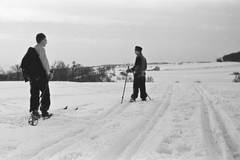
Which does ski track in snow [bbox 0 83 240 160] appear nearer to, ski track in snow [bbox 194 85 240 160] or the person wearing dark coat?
ski track in snow [bbox 194 85 240 160]

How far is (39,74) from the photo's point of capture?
16.4 ft

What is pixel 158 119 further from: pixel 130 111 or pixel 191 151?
pixel 191 151

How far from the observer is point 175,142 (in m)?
3.42

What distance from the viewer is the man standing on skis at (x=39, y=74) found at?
16.1 ft

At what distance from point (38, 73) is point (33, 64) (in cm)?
25

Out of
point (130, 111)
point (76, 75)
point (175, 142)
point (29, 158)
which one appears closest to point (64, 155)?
point (29, 158)

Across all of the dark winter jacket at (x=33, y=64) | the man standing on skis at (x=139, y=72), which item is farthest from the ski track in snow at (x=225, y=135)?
the dark winter jacket at (x=33, y=64)

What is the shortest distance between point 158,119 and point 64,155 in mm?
2766

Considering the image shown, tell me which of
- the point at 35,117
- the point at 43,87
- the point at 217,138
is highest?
the point at 43,87

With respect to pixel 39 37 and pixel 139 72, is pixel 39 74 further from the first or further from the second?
pixel 139 72

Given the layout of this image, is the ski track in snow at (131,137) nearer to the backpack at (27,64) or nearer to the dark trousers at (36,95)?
the dark trousers at (36,95)

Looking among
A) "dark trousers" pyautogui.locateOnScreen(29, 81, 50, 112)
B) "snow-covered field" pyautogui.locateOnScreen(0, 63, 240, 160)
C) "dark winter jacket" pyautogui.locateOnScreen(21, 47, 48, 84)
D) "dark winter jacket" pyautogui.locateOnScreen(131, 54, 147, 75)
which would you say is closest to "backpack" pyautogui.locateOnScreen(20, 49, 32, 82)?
"dark winter jacket" pyautogui.locateOnScreen(21, 47, 48, 84)

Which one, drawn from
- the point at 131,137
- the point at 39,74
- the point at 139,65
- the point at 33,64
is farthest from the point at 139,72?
the point at 131,137

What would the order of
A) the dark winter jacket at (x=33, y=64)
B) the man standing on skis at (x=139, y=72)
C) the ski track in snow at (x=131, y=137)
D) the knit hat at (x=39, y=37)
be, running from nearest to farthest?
the ski track in snow at (x=131, y=137), the dark winter jacket at (x=33, y=64), the knit hat at (x=39, y=37), the man standing on skis at (x=139, y=72)
